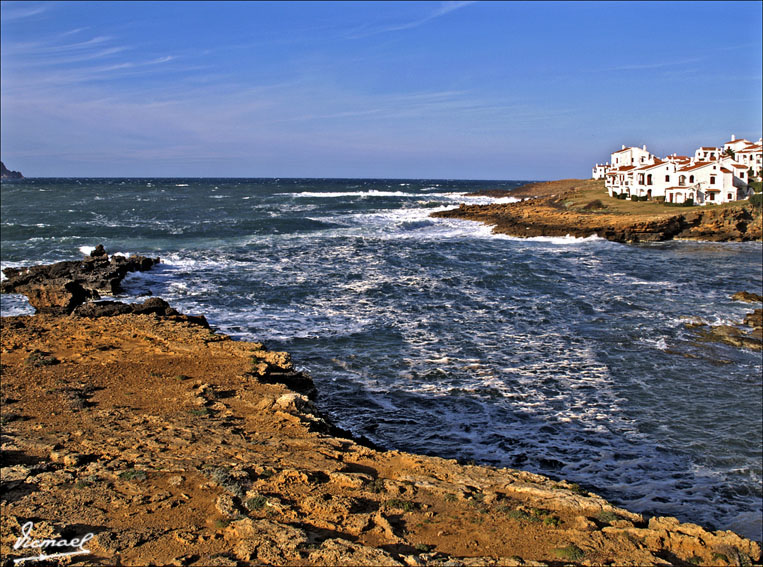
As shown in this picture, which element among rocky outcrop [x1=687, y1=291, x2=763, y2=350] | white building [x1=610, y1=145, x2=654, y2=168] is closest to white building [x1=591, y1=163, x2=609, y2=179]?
white building [x1=610, y1=145, x2=654, y2=168]

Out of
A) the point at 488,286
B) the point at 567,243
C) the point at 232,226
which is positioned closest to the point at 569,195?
the point at 567,243

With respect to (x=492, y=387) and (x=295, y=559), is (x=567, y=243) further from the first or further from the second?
(x=295, y=559)

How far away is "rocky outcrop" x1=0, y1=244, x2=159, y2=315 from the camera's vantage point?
23.9 meters

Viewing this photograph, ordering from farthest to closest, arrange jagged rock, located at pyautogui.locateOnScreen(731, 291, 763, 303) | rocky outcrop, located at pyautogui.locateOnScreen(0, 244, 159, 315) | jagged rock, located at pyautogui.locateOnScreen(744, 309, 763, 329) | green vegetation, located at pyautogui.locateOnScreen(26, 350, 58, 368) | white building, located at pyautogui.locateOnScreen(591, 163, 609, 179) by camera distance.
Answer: white building, located at pyautogui.locateOnScreen(591, 163, 609, 179), jagged rock, located at pyautogui.locateOnScreen(731, 291, 763, 303), rocky outcrop, located at pyautogui.locateOnScreen(0, 244, 159, 315), jagged rock, located at pyautogui.locateOnScreen(744, 309, 763, 329), green vegetation, located at pyautogui.locateOnScreen(26, 350, 58, 368)

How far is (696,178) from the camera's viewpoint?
63312mm

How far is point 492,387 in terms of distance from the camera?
16.8 meters

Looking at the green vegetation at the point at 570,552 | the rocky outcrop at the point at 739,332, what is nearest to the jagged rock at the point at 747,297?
the rocky outcrop at the point at 739,332

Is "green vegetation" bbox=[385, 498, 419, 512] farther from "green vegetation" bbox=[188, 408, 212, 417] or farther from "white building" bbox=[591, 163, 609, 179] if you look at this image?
"white building" bbox=[591, 163, 609, 179]

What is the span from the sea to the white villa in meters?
18.7

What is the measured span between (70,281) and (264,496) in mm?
21283

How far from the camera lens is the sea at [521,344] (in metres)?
13.0

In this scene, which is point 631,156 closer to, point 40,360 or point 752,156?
point 752,156

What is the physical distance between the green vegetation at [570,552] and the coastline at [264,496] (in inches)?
1.0

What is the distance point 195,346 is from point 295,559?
992cm
